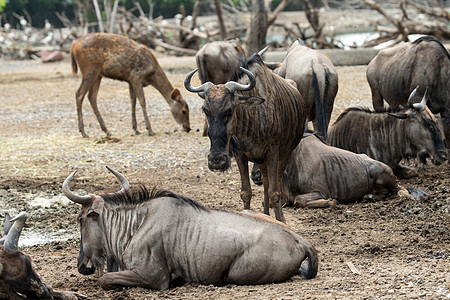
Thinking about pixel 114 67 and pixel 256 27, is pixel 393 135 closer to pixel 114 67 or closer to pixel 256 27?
pixel 114 67

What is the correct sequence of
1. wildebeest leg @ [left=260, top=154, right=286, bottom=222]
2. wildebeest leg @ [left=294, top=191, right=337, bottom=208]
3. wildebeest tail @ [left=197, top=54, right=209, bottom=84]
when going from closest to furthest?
wildebeest leg @ [left=260, top=154, right=286, bottom=222]
wildebeest leg @ [left=294, top=191, right=337, bottom=208]
wildebeest tail @ [left=197, top=54, right=209, bottom=84]

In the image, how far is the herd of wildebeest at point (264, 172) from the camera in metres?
4.88

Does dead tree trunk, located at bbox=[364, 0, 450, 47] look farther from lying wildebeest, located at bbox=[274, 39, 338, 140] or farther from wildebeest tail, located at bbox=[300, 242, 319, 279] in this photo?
wildebeest tail, located at bbox=[300, 242, 319, 279]

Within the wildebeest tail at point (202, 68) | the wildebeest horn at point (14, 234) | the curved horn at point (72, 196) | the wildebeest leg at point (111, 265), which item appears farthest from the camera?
the wildebeest tail at point (202, 68)

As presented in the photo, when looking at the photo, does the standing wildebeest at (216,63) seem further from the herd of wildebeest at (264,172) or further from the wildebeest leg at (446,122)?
the wildebeest leg at (446,122)

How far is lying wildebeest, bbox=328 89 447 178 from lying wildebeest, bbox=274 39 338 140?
0.25 meters

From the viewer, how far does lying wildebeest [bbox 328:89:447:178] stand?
861 cm

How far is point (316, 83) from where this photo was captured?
9164mm

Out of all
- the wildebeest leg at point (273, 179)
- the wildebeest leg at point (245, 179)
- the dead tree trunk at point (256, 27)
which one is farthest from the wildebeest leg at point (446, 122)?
the dead tree trunk at point (256, 27)

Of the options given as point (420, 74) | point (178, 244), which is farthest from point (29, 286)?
point (420, 74)

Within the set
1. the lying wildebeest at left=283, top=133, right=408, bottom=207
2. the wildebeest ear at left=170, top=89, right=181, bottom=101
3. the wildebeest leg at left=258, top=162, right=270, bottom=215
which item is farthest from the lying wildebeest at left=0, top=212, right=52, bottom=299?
the wildebeest ear at left=170, top=89, right=181, bottom=101

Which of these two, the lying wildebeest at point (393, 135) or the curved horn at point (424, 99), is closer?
the lying wildebeest at point (393, 135)

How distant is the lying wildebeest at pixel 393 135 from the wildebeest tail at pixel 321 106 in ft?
0.50

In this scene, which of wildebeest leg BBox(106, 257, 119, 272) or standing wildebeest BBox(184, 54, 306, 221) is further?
standing wildebeest BBox(184, 54, 306, 221)
